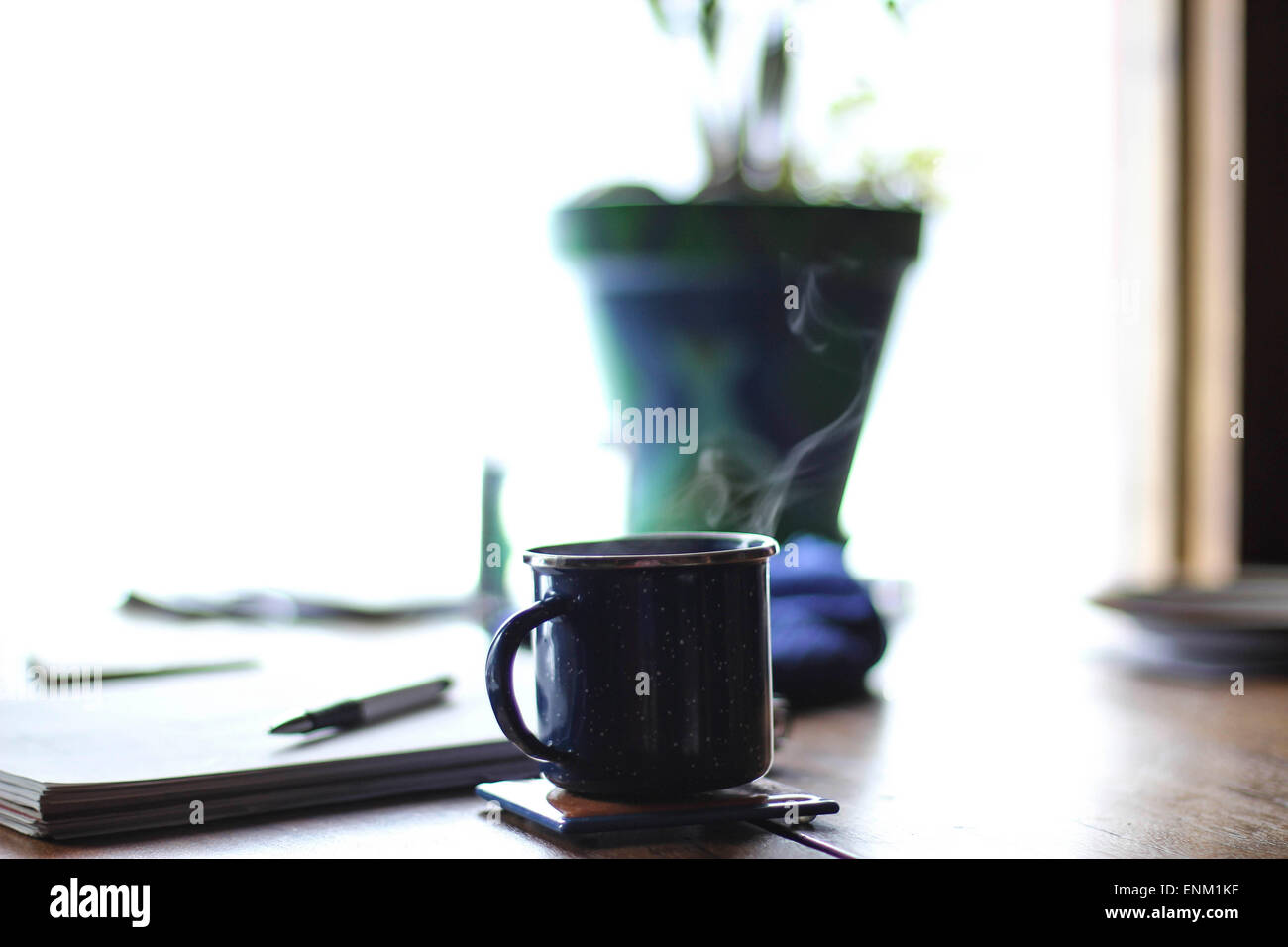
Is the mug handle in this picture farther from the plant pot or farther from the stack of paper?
the plant pot

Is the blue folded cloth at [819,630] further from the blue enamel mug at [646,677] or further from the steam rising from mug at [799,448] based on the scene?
the blue enamel mug at [646,677]

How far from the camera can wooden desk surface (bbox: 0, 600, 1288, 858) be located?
17.1 inches

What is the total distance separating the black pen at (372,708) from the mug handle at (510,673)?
12 centimetres

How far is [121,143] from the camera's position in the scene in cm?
169

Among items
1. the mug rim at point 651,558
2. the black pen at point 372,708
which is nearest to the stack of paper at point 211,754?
the black pen at point 372,708

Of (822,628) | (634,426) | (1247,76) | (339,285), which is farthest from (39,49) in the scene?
(1247,76)

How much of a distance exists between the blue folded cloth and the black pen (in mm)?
213

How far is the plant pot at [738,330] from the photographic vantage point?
2.41ft

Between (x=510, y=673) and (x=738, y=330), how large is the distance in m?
0.36

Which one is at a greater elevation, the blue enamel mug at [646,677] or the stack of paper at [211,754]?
the blue enamel mug at [646,677]

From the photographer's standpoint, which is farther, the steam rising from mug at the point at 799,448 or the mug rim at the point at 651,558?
the steam rising from mug at the point at 799,448

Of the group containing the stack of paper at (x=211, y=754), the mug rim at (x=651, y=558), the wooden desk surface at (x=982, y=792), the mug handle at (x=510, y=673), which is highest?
the mug rim at (x=651, y=558)

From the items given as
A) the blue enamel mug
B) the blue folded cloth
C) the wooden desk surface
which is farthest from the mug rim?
the blue folded cloth

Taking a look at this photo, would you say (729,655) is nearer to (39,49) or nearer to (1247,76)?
(39,49)
